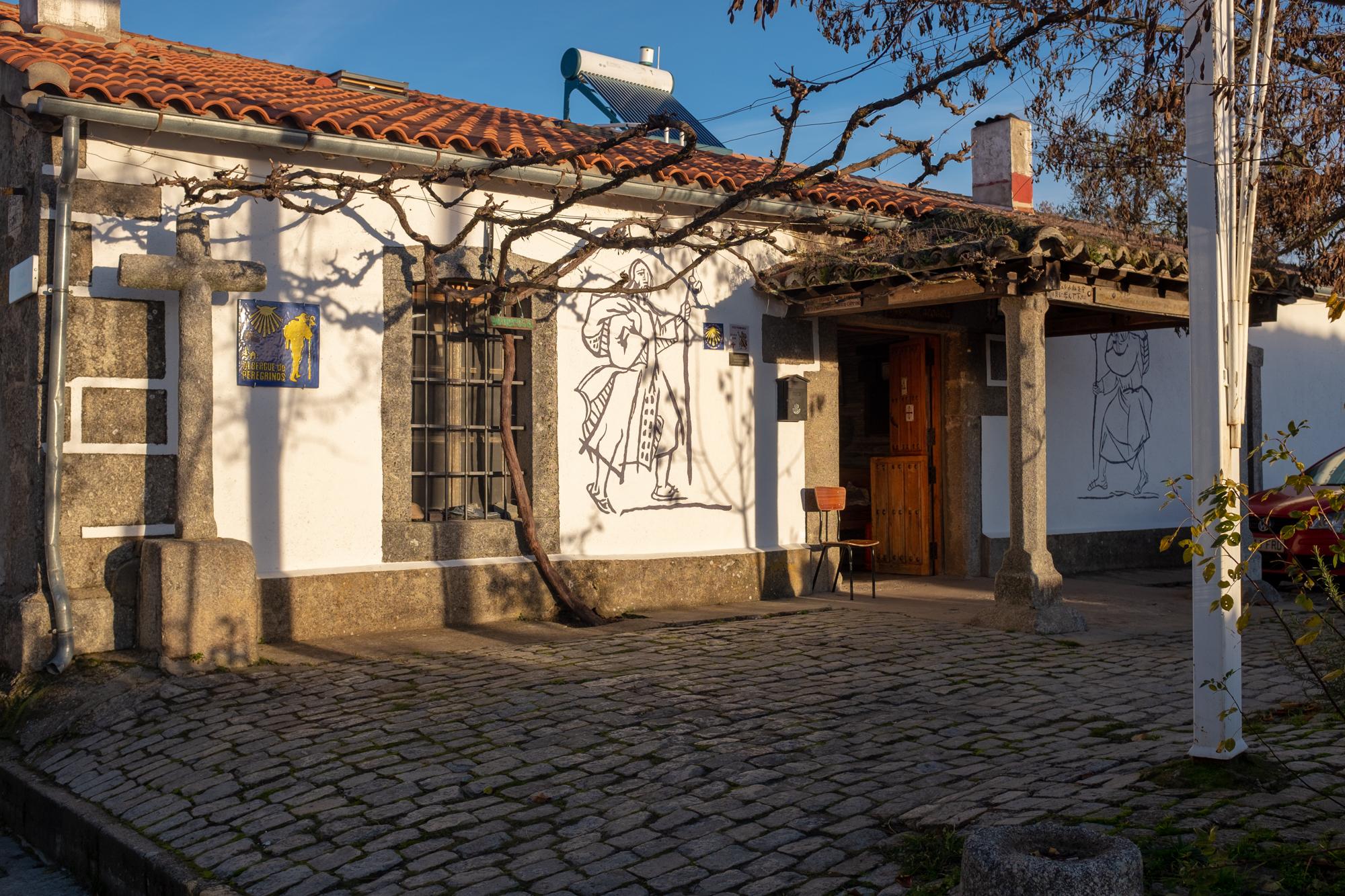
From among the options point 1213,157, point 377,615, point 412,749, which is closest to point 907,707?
point 412,749

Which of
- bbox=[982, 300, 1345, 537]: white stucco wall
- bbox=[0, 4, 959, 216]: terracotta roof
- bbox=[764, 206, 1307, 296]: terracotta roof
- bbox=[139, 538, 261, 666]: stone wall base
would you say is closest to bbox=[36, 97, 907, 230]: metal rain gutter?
bbox=[0, 4, 959, 216]: terracotta roof

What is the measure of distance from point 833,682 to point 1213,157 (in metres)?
3.32

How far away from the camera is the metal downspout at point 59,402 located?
702cm

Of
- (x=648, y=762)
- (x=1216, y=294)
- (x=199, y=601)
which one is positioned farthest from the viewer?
(x=199, y=601)

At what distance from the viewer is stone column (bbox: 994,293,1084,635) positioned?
8.52 metres

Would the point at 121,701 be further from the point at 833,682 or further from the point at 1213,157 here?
the point at 1213,157

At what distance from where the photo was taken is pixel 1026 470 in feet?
28.5

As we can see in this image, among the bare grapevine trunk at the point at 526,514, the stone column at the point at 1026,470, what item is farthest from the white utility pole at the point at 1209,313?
the bare grapevine trunk at the point at 526,514

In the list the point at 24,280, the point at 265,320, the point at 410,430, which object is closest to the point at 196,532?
the point at 265,320

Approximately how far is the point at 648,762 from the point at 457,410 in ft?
14.5

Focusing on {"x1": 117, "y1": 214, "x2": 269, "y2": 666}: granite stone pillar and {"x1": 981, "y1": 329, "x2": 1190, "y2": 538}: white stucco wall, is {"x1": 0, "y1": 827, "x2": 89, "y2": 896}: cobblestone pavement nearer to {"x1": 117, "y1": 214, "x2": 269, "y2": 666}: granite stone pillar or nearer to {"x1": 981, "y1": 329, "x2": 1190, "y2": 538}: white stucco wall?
{"x1": 117, "y1": 214, "x2": 269, "y2": 666}: granite stone pillar

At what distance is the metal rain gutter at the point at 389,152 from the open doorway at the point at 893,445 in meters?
1.53

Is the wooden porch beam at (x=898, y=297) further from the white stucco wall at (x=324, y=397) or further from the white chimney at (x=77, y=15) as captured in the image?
the white chimney at (x=77, y=15)

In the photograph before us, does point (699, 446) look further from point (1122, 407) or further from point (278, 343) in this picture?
point (1122, 407)
